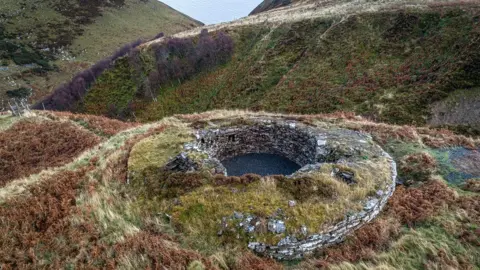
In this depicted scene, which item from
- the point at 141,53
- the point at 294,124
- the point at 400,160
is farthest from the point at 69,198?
the point at 141,53

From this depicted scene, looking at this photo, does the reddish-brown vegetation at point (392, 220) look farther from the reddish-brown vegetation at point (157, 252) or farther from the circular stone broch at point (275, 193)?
the reddish-brown vegetation at point (157, 252)

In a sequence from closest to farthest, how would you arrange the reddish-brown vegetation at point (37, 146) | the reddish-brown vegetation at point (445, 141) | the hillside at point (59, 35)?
the reddish-brown vegetation at point (445, 141) → the reddish-brown vegetation at point (37, 146) → the hillside at point (59, 35)

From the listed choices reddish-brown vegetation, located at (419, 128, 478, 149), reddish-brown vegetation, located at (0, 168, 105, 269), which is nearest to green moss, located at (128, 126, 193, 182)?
reddish-brown vegetation, located at (0, 168, 105, 269)

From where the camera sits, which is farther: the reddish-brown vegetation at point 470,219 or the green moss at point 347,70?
the green moss at point 347,70

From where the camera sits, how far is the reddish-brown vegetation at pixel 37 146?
19.4 meters

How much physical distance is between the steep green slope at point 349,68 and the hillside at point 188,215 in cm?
1955

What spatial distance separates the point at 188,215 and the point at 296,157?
9524 mm

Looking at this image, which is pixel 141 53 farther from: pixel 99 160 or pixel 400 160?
pixel 400 160

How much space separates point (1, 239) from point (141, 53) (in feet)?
221

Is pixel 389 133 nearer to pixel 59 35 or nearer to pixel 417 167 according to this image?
pixel 417 167

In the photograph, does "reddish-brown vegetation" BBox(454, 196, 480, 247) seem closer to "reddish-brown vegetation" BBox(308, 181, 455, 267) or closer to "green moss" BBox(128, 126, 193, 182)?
"reddish-brown vegetation" BBox(308, 181, 455, 267)

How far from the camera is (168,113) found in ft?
189

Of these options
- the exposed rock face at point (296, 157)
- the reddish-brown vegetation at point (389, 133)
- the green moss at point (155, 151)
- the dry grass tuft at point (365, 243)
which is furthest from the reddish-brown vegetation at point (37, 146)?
the reddish-brown vegetation at point (389, 133)

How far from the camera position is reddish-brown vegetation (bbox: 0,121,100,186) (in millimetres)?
19422
